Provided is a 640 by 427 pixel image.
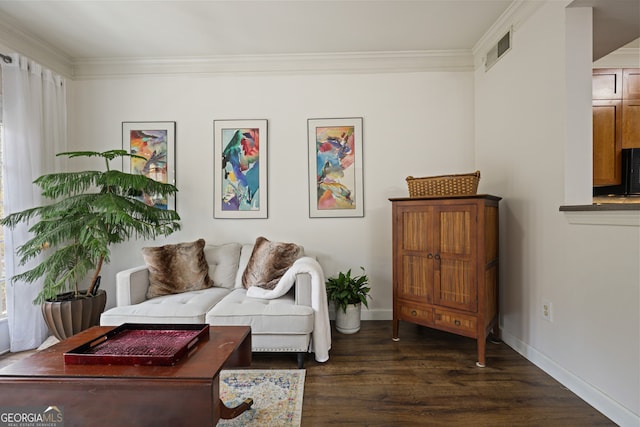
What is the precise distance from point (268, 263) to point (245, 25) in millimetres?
2038

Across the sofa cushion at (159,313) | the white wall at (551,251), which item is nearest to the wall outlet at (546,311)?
the white wall at (551,251)

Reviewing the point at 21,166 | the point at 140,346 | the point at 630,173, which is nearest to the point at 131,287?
the point at 140,346

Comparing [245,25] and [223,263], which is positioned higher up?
[245,25]

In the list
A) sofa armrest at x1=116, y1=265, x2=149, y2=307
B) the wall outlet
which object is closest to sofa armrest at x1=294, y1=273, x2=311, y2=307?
sofa armrest at x1=116, y1=265, x2=149, y2=307

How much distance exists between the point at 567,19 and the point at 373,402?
8.60 ft

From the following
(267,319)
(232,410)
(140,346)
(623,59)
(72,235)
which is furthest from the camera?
(623,59)

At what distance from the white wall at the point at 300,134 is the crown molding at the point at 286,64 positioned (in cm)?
7

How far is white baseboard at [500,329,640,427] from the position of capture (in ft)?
5.01

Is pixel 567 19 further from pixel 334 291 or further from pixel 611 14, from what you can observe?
pixel 334 291

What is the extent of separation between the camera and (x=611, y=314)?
63.4 inches

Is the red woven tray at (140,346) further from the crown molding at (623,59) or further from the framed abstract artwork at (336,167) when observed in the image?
the crown molding at (623,59)

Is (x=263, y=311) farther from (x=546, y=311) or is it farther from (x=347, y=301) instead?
(x=546, y=311)

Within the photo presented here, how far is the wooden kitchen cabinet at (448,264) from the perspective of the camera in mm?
2172

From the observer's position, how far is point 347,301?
273 centimetres
